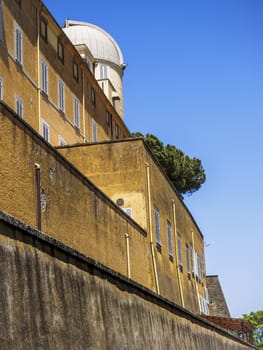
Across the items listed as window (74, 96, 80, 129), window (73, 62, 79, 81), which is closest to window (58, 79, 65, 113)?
window (74, 96, 80, 129)

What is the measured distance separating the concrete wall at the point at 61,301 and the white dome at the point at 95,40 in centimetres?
5040

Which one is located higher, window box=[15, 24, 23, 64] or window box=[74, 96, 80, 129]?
window box=[74, 96, 80, 129]

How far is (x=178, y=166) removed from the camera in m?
63.2

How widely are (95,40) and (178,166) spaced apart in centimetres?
1311

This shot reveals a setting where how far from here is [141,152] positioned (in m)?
25.8

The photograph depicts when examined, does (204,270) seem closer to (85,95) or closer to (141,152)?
(85,95)

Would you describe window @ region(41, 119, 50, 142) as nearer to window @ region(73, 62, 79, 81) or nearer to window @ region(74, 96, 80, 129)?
window @ region(74, 96, 80, 129)

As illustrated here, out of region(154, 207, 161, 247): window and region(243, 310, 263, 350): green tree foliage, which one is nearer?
region(154, 207, 161, 247): window

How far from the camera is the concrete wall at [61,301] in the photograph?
7.44 metres

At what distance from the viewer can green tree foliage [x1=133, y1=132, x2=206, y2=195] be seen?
205 feet

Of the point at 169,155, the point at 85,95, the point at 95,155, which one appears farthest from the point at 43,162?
the point at 169,155

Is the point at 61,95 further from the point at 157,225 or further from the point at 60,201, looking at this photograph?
the point at 60,201

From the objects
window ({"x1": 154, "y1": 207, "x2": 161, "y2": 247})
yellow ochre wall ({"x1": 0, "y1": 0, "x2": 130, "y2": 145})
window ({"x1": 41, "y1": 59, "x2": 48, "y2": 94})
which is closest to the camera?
yellow ochre wall ({"x1": 0, "y1": 0, "x2": 130, "y2": 145})

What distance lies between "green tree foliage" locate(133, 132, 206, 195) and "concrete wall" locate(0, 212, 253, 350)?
48.2 m
